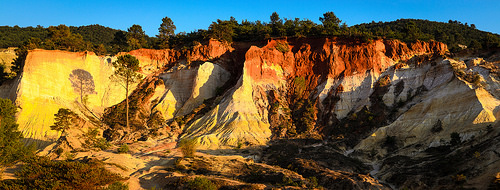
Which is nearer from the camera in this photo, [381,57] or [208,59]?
[381,57]

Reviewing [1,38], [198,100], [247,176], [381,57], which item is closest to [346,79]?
[381,57]

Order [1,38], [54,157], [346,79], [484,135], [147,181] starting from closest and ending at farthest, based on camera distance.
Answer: [147,181], [484,135], [54,157], [346,79], [1,38]

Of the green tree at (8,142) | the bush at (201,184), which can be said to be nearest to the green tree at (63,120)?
the green tree at (8,142)

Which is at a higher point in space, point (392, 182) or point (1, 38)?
point (1, 38)

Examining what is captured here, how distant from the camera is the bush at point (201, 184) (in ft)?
72.4

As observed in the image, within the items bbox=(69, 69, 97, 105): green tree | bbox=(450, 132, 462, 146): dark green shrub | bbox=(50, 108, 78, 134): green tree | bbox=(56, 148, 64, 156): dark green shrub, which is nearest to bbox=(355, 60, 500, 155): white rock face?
bbox=(450, 132, 462, 146): dark green shrub

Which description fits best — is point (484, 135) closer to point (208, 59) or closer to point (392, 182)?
point (392, 182)

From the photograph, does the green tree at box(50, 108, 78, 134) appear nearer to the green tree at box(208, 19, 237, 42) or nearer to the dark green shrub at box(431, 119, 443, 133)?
the green tree at box(208, 19, 237, 42)

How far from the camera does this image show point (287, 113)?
44.5 meters

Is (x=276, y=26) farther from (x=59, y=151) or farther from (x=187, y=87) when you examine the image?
(x=59, y=151)

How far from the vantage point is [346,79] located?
46812 mm

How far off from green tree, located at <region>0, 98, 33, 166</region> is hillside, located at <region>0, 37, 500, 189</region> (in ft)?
13.7

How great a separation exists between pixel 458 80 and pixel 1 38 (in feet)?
340

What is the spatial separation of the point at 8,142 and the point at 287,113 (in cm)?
2754
